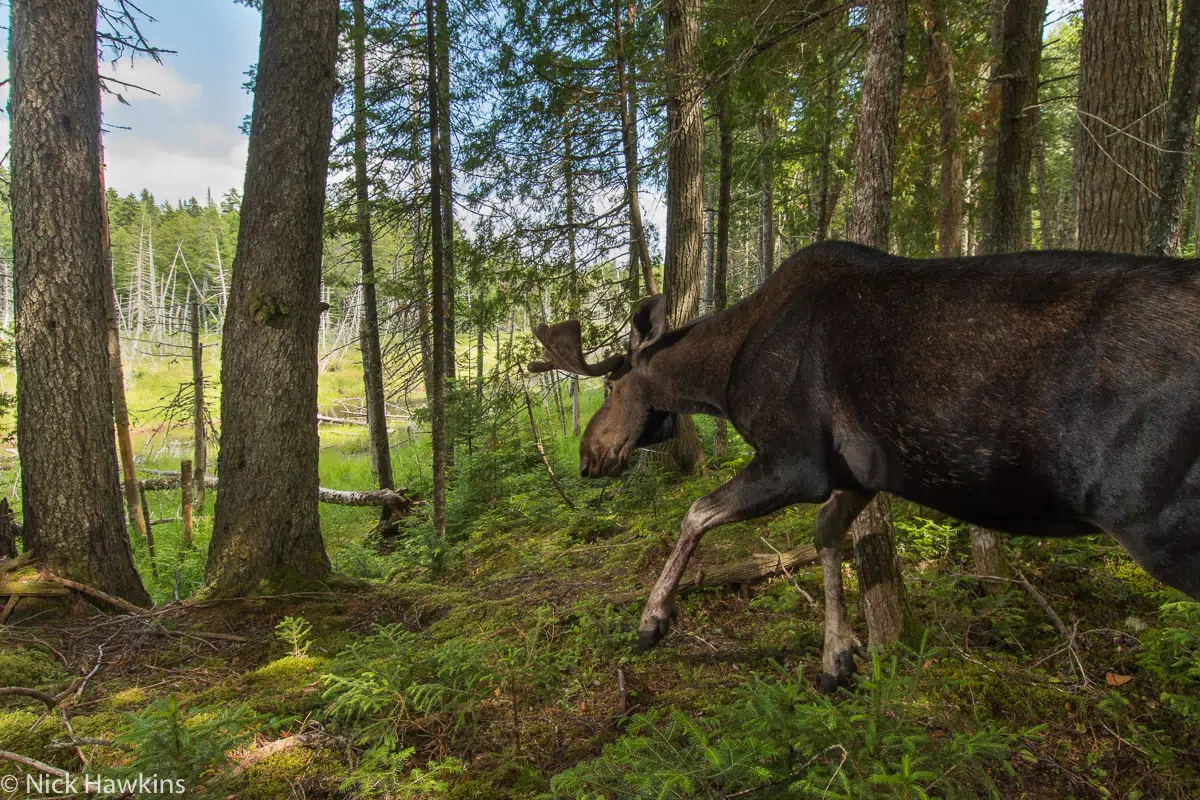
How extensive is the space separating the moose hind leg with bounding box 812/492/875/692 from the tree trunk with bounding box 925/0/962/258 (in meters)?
7.99

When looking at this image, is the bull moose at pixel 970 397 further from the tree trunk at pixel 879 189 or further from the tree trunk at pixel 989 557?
the tree trunk at pixel 989 557

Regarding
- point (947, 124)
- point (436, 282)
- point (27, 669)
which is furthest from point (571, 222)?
point (27, 669)

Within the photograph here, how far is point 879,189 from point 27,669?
6.42 m

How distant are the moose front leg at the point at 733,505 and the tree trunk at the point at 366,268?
8614 millimetres

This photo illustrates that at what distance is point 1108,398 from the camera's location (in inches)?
99.7

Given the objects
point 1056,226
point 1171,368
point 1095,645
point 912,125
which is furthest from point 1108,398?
point 1056,226

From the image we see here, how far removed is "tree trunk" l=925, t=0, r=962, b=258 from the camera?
10034 millimetres

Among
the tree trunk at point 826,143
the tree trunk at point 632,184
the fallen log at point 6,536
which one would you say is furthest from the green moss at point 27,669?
the tree trunk at point 826,143

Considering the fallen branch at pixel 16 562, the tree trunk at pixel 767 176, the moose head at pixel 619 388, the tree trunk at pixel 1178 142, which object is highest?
the tree trunk at pixel 767 176

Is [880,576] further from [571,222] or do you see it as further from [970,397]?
[571,222]

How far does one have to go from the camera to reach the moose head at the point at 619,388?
14.4 ft

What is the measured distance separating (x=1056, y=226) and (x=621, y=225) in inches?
1363

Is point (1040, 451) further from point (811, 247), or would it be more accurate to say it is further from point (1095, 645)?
point (1095, 645)

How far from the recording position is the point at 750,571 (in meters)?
5.12
